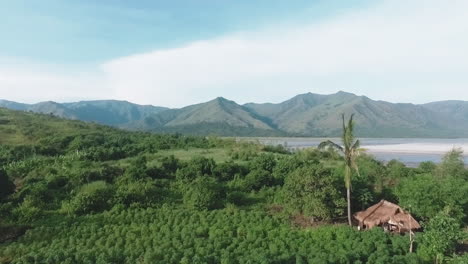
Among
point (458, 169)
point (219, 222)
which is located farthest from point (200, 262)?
point (458, 169)

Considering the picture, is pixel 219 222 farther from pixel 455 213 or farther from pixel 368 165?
pixel 368 165

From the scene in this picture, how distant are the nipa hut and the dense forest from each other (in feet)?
4.56

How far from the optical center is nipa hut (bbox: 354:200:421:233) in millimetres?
29469

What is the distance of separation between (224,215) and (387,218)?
12.9 m

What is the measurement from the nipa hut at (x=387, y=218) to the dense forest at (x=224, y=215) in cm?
139

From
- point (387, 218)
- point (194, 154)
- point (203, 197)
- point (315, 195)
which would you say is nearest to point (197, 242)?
point (203, 197)

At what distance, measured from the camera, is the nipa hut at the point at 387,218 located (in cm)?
2947

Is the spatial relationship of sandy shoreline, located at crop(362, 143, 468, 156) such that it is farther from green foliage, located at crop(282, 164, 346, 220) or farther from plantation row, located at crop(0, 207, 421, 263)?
plantation row, located at crop(0, 207, 421, 263)

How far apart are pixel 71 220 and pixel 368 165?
111 feet

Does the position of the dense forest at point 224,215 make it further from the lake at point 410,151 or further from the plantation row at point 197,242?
the lake at point 410,151

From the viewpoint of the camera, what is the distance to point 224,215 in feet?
108

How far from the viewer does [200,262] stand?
845 inches

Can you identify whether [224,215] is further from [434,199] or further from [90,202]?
[434,199]

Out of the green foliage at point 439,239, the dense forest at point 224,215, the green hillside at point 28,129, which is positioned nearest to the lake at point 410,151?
the dense forest at point 224,215
